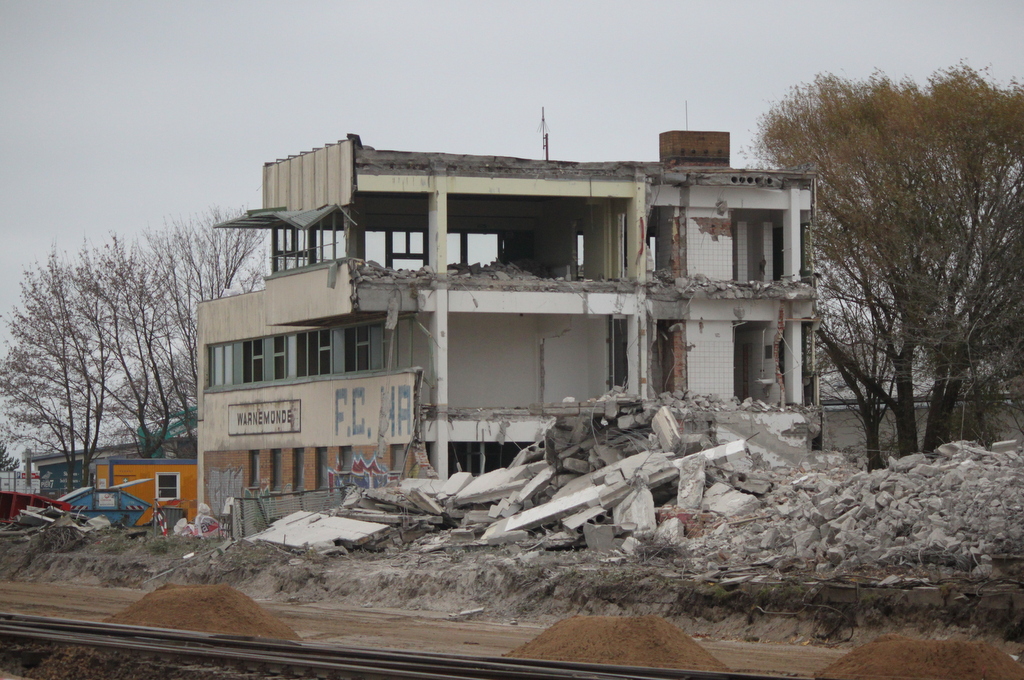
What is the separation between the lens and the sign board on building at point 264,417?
38.0 m

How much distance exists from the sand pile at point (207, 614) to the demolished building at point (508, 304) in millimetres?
15663

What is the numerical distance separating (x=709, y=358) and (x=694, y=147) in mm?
8680

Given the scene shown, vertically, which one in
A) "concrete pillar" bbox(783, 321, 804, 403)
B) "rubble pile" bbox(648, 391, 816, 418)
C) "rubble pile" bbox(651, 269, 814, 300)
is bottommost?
"rubble pile" bbox(648, 391, 816, 418)

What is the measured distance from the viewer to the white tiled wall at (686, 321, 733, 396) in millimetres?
34875

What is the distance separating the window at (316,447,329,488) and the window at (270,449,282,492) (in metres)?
2.35

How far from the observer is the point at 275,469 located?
38.9 metres

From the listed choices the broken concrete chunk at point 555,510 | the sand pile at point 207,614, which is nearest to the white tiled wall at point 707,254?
the broken concrete chunk at point 555,510

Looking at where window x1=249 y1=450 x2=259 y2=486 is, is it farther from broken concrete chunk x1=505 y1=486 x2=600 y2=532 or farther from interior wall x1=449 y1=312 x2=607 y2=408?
broken concrete chunk x1=505 y1=486 x2=600 y2=532

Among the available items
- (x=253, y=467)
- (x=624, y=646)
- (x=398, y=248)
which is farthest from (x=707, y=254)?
(x=624, y=646)

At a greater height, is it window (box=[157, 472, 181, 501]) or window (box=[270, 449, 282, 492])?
window (box=[270, 449, 282, 492])

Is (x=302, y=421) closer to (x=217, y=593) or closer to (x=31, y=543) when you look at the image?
(x=31, y=543)

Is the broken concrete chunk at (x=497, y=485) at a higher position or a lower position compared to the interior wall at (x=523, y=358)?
lower

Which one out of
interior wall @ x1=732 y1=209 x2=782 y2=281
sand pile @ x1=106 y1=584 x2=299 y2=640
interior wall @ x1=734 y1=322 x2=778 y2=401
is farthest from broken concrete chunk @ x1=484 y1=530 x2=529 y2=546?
interior wall @ x1=732 y1=209 x2=782 y2=281

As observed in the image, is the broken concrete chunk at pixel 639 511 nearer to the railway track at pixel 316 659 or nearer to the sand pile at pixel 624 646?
the railway track at pixel 316 659
